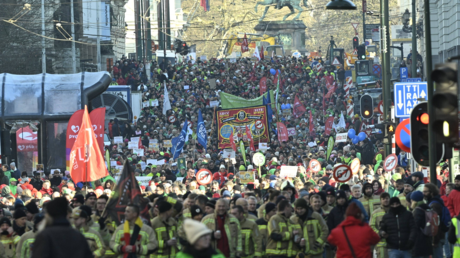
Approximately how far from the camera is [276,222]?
11164 millimetres

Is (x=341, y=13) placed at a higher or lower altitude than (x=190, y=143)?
higher

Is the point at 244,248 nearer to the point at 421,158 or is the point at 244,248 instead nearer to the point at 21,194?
the point at 421,158

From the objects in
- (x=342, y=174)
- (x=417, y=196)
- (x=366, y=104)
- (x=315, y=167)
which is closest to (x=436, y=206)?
(x=417, y=196)

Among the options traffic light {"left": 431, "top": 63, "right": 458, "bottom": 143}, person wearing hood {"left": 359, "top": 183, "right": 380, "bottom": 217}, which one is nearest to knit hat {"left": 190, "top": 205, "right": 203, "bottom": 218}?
traffic light {"left": 431, "top": 63, "right": 458, "bottom": 143}

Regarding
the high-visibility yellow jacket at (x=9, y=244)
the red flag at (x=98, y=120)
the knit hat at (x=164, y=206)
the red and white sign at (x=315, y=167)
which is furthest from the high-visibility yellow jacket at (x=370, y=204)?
the red flag at (x=98, y=120)

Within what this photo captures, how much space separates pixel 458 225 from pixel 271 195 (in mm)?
2849

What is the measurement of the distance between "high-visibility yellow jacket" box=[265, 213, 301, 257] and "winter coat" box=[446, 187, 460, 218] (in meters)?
3.41

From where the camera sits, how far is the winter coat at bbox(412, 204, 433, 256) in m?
11.8

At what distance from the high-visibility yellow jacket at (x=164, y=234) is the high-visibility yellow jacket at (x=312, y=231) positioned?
61.0 inches

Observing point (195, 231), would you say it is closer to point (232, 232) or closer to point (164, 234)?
point (232, 232)

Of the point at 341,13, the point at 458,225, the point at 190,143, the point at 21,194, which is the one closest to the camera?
the point at 458,225

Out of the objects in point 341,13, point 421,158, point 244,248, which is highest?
point 341,13

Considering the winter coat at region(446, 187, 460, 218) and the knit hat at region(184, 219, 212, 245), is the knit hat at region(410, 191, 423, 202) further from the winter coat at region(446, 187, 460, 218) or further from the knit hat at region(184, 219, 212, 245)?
the knit hat at region(184, 219, 212, 245)

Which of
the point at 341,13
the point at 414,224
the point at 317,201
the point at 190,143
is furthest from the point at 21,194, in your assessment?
the point at 341,13
